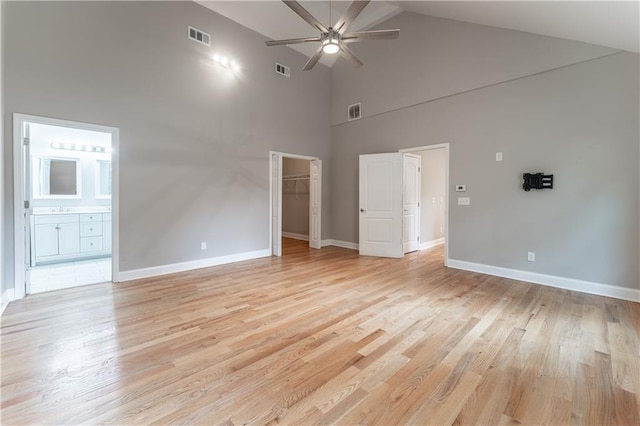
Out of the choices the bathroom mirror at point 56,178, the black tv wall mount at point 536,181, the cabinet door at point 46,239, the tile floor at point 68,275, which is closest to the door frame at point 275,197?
the tile floor at point 68,275

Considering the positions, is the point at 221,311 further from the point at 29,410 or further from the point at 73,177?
the point at 73,177

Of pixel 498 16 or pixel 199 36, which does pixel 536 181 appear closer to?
pixel 498 16

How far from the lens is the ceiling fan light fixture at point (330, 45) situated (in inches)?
131

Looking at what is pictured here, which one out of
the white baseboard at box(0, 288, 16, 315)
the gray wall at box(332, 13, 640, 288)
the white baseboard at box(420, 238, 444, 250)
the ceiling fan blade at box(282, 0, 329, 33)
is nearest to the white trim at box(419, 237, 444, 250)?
the white baseboard at box(420, 238, 444, 250)

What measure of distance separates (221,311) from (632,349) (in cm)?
366

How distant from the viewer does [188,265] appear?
181 inches

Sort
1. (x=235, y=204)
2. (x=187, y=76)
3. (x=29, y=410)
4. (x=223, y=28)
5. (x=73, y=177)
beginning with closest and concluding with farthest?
(x=29, y=410) → (x=187, y=76) → (x=223, y=28) → (x=235, y=204) → (x=73, y=177)

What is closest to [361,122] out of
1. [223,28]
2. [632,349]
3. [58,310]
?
[223,28]

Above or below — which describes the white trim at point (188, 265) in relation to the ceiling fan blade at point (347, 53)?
below

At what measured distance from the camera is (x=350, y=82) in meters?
6.44

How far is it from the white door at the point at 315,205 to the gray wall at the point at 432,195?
2.40 meters

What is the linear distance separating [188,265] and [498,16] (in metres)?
5.92

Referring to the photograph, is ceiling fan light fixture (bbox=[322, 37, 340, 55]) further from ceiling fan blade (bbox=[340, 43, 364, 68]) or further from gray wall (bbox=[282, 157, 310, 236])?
gray wall (bbox=[282, 157, 310, 236])

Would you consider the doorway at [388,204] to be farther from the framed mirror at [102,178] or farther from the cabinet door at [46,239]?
the cabinet door at [46,239]
